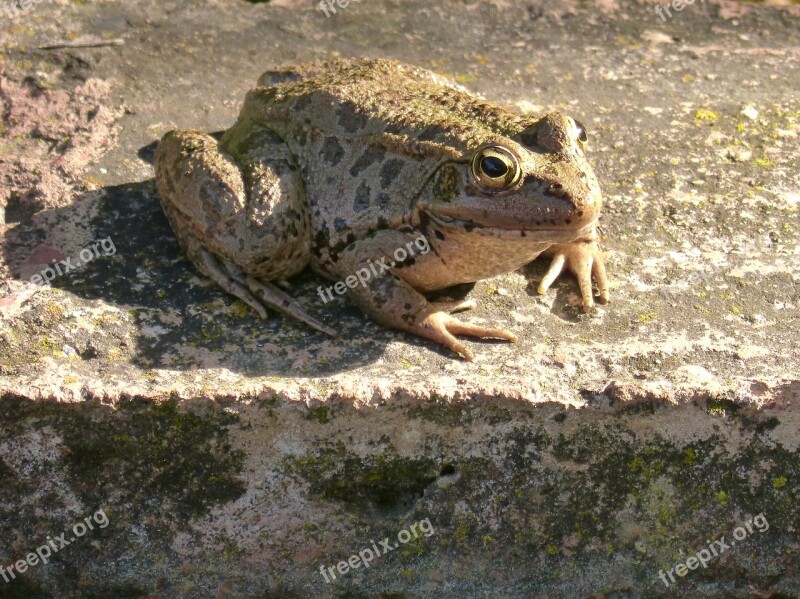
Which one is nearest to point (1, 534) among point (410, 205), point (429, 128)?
point (410, 205)

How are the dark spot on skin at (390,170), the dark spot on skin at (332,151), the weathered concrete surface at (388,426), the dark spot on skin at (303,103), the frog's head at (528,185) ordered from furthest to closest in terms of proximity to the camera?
the dark spot on skin at (303,103) → the dark spot on skin at (332,151) → the dark spot on skin at (390,170) → the frog's head at (528,185) → the weathered concrete surface at (388,426)

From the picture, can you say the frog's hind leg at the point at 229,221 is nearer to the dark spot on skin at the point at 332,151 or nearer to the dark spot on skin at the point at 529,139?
the dark spot on skin at the point at 332,151

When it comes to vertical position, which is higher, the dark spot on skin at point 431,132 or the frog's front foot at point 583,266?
the dark spot on skin at point 431,132

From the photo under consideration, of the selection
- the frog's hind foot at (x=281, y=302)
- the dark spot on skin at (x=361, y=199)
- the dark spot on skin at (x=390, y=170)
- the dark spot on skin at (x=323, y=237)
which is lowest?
the frog's hind foot at (x=281, y=302)

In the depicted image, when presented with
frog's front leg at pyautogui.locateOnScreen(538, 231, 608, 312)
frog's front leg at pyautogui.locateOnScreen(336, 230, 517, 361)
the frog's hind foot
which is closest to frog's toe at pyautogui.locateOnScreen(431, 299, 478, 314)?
frog's front leg at pyautogui.locateOnScreen(336, 230, 517, 361)

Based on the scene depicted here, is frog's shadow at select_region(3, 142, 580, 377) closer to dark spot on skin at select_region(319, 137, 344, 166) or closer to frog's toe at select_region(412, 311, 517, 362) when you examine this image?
frog's toe at select_region(412, 311, 517, 362)

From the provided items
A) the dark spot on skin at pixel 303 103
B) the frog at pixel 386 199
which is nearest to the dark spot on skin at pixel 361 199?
the frog at pixel 386 199

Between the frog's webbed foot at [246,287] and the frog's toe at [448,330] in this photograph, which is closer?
the frog's toe at [448,330]

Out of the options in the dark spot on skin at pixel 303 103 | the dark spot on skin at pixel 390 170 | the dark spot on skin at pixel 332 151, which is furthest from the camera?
the dark spot on skin at pixel 303 103
